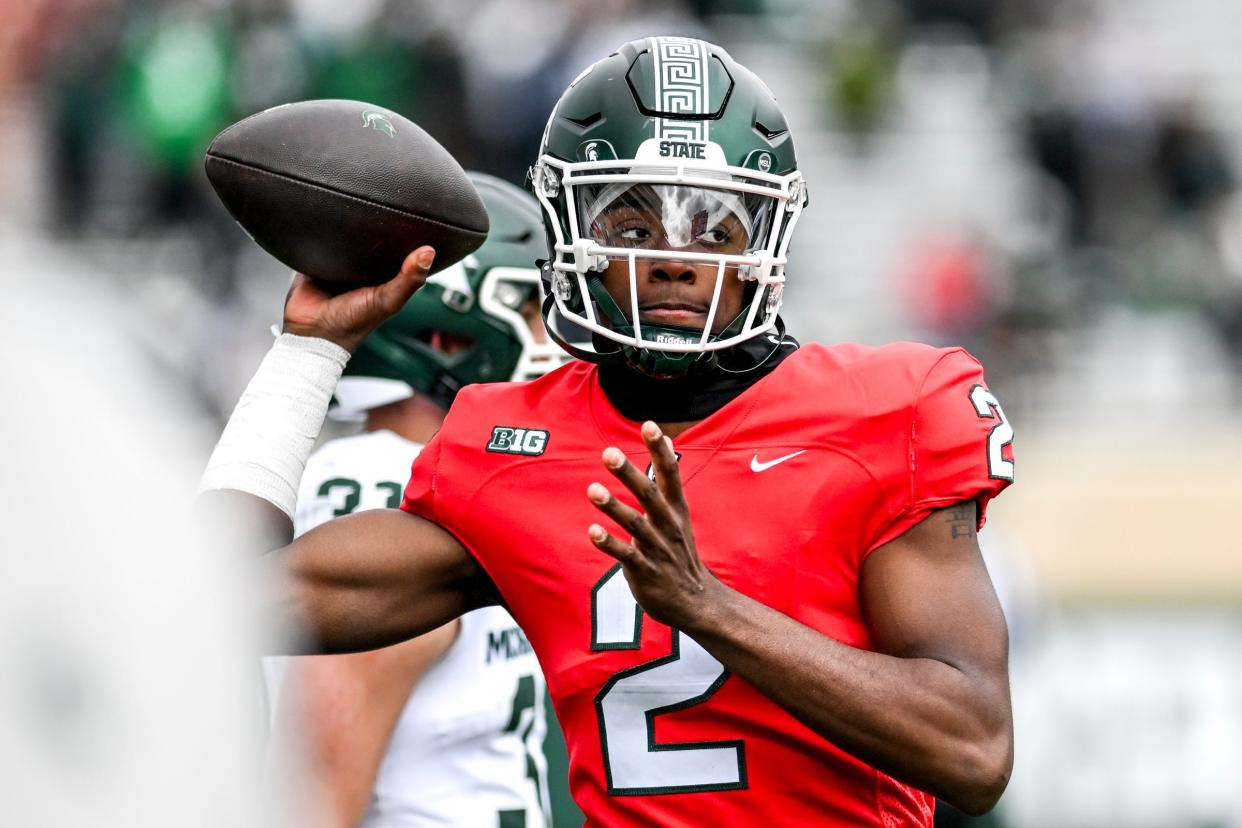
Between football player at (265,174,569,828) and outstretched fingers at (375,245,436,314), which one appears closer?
outstretched fingers at (375,245,436,314)

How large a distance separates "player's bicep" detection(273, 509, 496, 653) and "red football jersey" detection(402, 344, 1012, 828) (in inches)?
2.4

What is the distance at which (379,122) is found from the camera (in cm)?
253

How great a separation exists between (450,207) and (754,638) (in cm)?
82

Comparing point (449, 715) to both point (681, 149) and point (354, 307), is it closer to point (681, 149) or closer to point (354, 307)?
point (354, 307)

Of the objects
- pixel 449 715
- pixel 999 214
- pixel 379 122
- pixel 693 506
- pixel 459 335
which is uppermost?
pixel 999 214

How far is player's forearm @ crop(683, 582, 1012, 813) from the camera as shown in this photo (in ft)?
6.57

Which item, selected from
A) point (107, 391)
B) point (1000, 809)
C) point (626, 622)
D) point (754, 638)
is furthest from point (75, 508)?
point (1000, 809)

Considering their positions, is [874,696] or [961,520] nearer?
[874,696]

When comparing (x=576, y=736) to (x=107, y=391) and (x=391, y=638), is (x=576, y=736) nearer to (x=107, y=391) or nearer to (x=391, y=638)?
(x=391, y=638)

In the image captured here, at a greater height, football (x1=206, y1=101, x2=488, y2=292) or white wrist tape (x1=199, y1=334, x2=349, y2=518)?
football (x1=206, y1=101, x2=488, y2=292)

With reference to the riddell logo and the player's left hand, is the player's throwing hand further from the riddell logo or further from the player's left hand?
the player's left hand

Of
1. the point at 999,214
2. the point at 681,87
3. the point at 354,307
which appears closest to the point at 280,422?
the point at 354,307

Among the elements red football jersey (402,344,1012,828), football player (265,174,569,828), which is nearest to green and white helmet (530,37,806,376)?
red football jersey (402,344,1012,828)

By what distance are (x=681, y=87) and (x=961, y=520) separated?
2.23 feet
